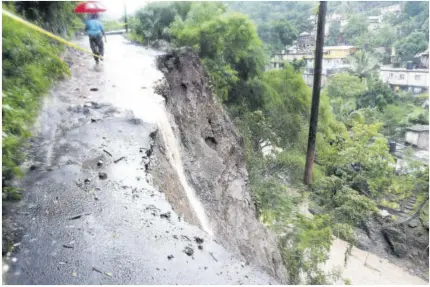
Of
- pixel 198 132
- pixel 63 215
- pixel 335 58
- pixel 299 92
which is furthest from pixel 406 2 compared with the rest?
pixel 63 215

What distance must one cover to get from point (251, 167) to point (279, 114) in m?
3.61

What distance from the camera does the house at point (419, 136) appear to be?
79.2 feet

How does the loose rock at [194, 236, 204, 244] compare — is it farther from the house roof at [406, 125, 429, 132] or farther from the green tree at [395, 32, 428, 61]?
the green tree at [395, 32, 428, 61]

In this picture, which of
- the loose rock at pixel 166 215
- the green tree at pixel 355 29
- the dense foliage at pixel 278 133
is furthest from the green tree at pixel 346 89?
the loose rock at pixel 166 215

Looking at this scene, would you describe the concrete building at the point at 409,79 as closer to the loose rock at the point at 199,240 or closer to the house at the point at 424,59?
the house at the point at 424,59

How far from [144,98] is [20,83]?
8.98 ft

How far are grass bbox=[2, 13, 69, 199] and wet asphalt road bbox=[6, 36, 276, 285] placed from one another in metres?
0.24

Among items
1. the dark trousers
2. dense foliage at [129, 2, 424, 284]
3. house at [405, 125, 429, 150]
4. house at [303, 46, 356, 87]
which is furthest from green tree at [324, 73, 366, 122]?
the dark trousers

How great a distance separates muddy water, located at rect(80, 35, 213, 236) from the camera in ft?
24.5

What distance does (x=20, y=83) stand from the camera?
20.8 feet

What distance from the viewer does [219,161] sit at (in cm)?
1032

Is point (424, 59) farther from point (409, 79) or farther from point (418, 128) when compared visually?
point (418, 128)

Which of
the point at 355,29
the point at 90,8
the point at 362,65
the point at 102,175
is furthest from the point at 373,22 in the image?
the point at 102,175

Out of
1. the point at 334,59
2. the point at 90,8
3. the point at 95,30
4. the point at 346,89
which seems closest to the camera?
the point at 90,8
